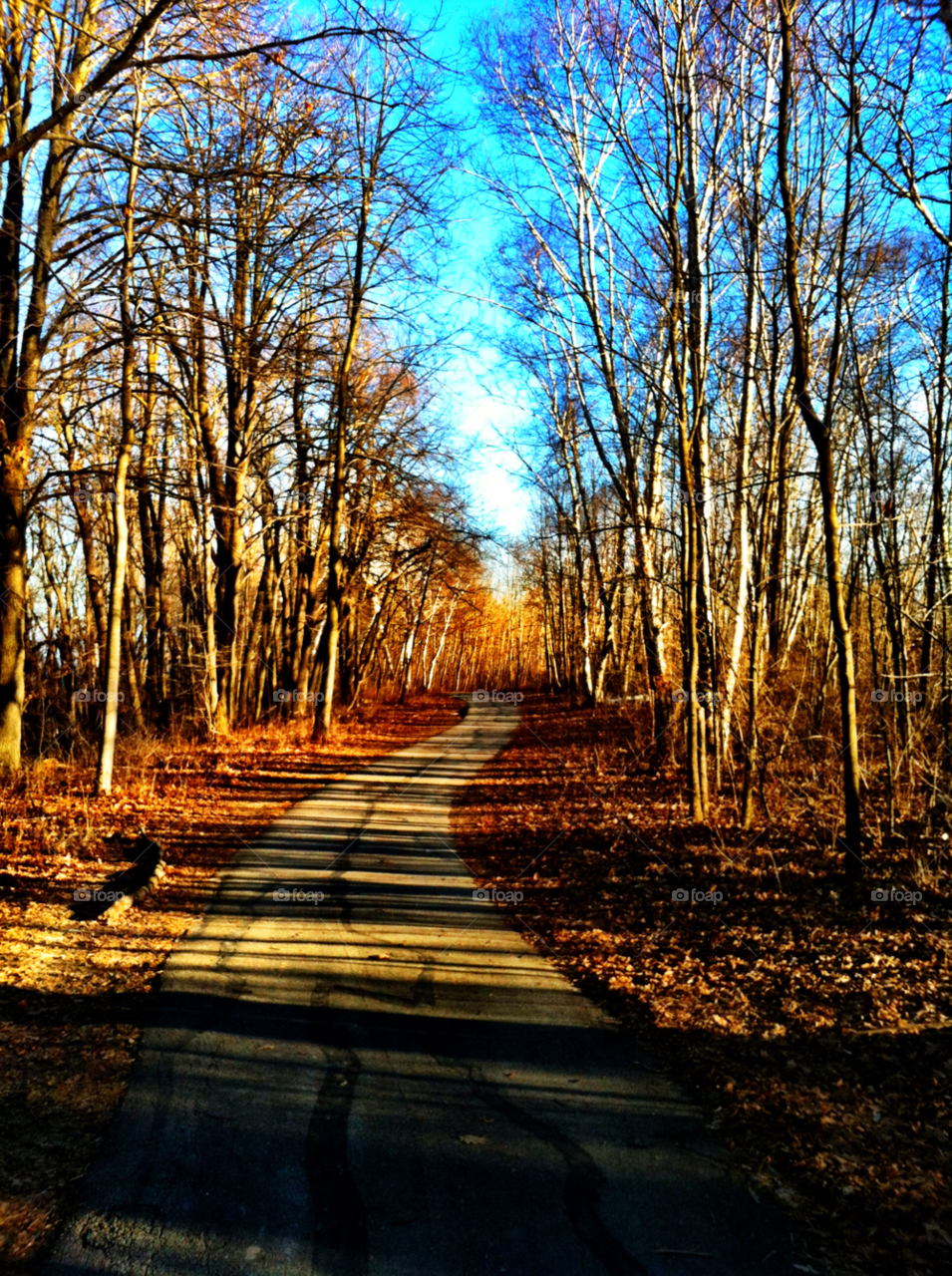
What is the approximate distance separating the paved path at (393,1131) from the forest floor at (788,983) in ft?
1.07

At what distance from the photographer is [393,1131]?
4109mm

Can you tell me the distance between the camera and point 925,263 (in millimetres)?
8320

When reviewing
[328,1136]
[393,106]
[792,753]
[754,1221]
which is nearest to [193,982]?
[328,1136]

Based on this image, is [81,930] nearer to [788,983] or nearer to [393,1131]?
[393,1131]

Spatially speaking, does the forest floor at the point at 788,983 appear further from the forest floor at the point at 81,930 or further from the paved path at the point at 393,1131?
the forest floor at the point at 81,930

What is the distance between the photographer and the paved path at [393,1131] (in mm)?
3312

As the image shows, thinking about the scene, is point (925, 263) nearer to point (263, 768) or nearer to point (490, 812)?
point (490, 812)

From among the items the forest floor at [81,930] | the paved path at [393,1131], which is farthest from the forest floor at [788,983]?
the forest floor at [81,930]

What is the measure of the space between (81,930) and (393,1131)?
3972 millimetres

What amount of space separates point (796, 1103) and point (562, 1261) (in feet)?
5.91

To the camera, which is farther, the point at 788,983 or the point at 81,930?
the point at 81,930

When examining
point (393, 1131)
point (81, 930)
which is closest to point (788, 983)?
point (393, 1131)

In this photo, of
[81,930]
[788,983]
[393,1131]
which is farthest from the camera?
[81,930]

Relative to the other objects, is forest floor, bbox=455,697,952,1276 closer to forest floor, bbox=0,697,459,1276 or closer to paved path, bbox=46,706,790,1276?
paved path, bbox=46,706,790,1276
